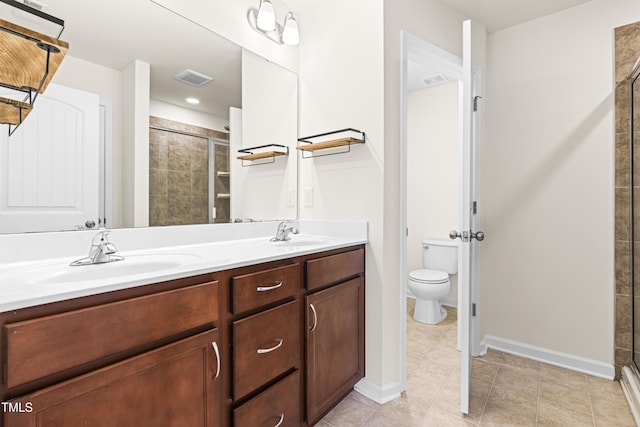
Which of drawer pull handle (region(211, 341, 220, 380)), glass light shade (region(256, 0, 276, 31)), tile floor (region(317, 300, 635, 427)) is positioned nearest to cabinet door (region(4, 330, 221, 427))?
drawer pull handle (region(211, 341, 220, 380))

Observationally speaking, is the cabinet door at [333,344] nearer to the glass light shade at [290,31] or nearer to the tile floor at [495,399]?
the tile floor at [495,399]

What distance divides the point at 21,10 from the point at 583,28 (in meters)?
3.01

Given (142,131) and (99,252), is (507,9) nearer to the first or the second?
(142,131)

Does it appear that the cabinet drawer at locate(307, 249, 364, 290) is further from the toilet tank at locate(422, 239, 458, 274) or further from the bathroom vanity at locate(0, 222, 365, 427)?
the toilet tank at locate(422, 239, 458, 274)

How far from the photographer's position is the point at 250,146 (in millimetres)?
2000

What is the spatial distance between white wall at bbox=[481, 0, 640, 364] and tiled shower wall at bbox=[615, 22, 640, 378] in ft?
0.13

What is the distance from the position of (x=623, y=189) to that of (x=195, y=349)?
99.4 inches

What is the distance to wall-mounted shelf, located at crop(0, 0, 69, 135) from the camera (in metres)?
0.85

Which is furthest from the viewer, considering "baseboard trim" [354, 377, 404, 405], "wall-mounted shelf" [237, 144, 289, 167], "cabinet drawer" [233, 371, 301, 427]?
"wall-mounted shelf" [237, 144, 289, 167]

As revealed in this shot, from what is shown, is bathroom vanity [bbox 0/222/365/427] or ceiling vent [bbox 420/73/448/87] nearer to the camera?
bathroom vanity [bbox 0/222/365/427]

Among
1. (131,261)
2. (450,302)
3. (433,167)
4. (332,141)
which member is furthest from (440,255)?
(131,261)

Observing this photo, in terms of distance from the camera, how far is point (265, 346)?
4.01ft

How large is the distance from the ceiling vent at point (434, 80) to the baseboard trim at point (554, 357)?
247 cm

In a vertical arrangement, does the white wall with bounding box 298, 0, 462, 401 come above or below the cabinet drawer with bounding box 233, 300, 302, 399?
above
